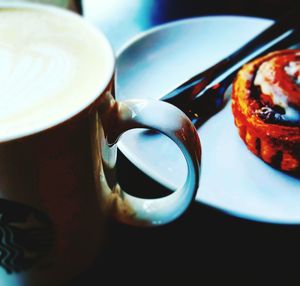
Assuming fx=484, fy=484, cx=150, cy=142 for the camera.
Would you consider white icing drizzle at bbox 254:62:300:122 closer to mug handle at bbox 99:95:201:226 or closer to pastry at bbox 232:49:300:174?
pastry at bbox 232:49:300:174

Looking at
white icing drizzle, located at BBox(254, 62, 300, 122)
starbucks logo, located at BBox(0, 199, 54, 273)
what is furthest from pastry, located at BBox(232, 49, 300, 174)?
starbucks logo, located at BBox(0, 199, 54, 273)

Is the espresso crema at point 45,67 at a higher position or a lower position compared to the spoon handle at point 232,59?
higher

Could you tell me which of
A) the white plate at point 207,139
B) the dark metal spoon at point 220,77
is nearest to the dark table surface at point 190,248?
the white plate at point 207,139

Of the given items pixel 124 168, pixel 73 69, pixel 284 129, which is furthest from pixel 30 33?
pixel 284 129

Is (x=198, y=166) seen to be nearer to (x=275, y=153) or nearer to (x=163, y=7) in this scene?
(x=275, y=153)

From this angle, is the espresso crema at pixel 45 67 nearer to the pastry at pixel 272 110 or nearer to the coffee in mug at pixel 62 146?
the coffee in mug at pixel 62 146
